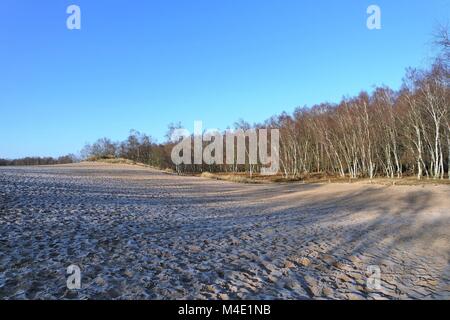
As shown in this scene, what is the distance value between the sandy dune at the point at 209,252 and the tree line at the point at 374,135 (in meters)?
17.4

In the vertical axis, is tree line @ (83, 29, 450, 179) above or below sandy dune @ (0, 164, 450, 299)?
above

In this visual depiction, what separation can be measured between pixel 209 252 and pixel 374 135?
175ft

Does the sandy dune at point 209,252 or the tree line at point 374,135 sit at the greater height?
the tree line at point 374,135

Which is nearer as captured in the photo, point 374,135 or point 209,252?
point 209,252

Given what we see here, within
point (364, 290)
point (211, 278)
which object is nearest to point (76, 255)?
point (211, 278)

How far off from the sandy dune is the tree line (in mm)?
17354

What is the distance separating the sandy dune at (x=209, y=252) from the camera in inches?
263

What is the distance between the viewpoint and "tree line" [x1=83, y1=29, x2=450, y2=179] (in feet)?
133

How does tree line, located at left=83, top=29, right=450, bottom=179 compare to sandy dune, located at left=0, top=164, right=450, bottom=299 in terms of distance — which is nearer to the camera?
sandy dune, located at left=0, top=164, right=450, bottom=299

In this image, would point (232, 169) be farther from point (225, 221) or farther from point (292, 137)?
point (225, 221)

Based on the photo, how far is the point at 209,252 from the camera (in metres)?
9.34

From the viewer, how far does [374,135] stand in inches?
2189
